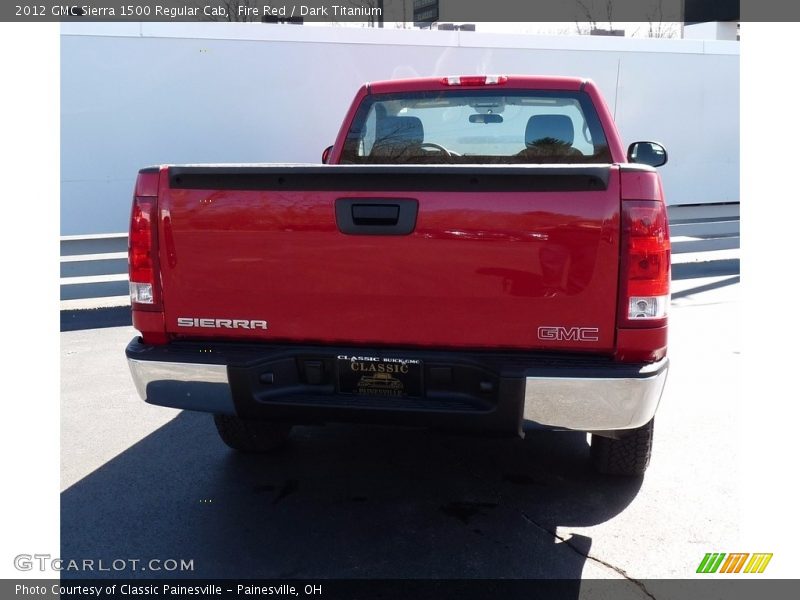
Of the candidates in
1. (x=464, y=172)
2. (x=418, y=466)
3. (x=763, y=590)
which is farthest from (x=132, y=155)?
(x=763, y=590)

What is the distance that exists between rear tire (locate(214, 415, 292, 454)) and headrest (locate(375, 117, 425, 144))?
1.90 meters

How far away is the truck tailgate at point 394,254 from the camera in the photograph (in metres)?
2.95

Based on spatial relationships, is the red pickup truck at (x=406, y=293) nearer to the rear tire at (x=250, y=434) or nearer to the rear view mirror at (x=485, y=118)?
the rear tire at (x=250, y=434)

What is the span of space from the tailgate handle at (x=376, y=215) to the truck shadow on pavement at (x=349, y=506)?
53.8 inches

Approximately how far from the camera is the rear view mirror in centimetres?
477

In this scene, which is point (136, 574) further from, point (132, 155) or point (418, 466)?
point (132, 155)

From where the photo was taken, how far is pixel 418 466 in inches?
166

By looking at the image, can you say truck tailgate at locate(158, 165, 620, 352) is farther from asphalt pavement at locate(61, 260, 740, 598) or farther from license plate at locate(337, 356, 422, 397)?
asphalt pavement at locate(61, 260, 740, 598)

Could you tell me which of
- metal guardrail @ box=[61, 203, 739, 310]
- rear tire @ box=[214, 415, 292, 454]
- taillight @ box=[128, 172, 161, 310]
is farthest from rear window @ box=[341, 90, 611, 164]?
metal guardrail @ box=[61, 203, 739, 310]

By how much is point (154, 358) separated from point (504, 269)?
151cm

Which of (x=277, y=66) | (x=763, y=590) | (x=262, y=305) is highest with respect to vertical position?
(x=277, y=66)

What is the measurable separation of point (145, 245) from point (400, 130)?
2.09 metres

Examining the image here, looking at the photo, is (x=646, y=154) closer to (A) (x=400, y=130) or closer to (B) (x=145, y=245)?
(A) (x=400, y=130)

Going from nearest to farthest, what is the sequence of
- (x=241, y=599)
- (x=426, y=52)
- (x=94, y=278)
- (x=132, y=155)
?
(x=241, y=599) → (x=94, y=278) → (x=132, y=155) → (x=426, y=52)
